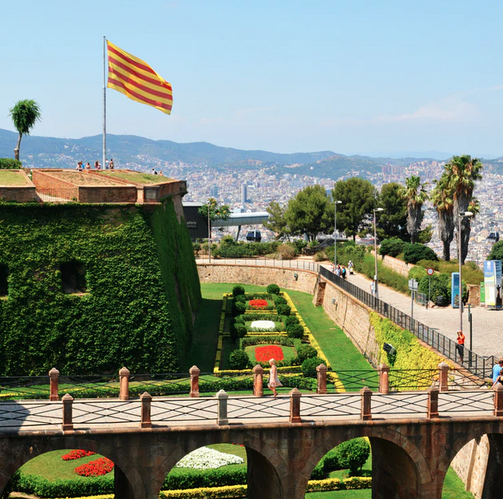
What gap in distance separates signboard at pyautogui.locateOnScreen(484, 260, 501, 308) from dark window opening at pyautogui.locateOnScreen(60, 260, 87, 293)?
81.4 ft

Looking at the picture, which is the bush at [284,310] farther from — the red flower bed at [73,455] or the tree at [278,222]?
the tree at [278,222]

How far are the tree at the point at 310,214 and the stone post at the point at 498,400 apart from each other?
70586 millimetres

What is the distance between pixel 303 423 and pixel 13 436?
976cm

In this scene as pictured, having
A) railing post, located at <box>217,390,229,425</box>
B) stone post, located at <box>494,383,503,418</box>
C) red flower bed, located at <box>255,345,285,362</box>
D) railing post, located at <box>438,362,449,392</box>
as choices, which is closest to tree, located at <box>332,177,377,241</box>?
red flower bed, located at <box>255,345,285,362</box>

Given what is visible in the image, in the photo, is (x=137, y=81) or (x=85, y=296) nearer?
(x=85, y=296)

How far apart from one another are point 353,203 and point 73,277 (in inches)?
2493

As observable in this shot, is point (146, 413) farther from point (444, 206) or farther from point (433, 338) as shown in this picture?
point (444, 206)

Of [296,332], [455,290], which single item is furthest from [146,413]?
[455,290]

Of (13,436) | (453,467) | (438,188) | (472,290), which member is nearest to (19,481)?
(13,436)

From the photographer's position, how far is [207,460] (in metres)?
33.1

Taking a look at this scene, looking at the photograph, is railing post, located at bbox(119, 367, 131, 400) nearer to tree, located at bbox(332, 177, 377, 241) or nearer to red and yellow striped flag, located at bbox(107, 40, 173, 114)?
red and yellow striped flag, located at bbox(107, 40, 173, 114)

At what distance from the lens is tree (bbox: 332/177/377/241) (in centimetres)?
9931

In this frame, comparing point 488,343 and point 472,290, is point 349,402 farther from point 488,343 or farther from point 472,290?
point 472,290

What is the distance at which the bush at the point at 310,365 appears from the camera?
4106 centimetres
